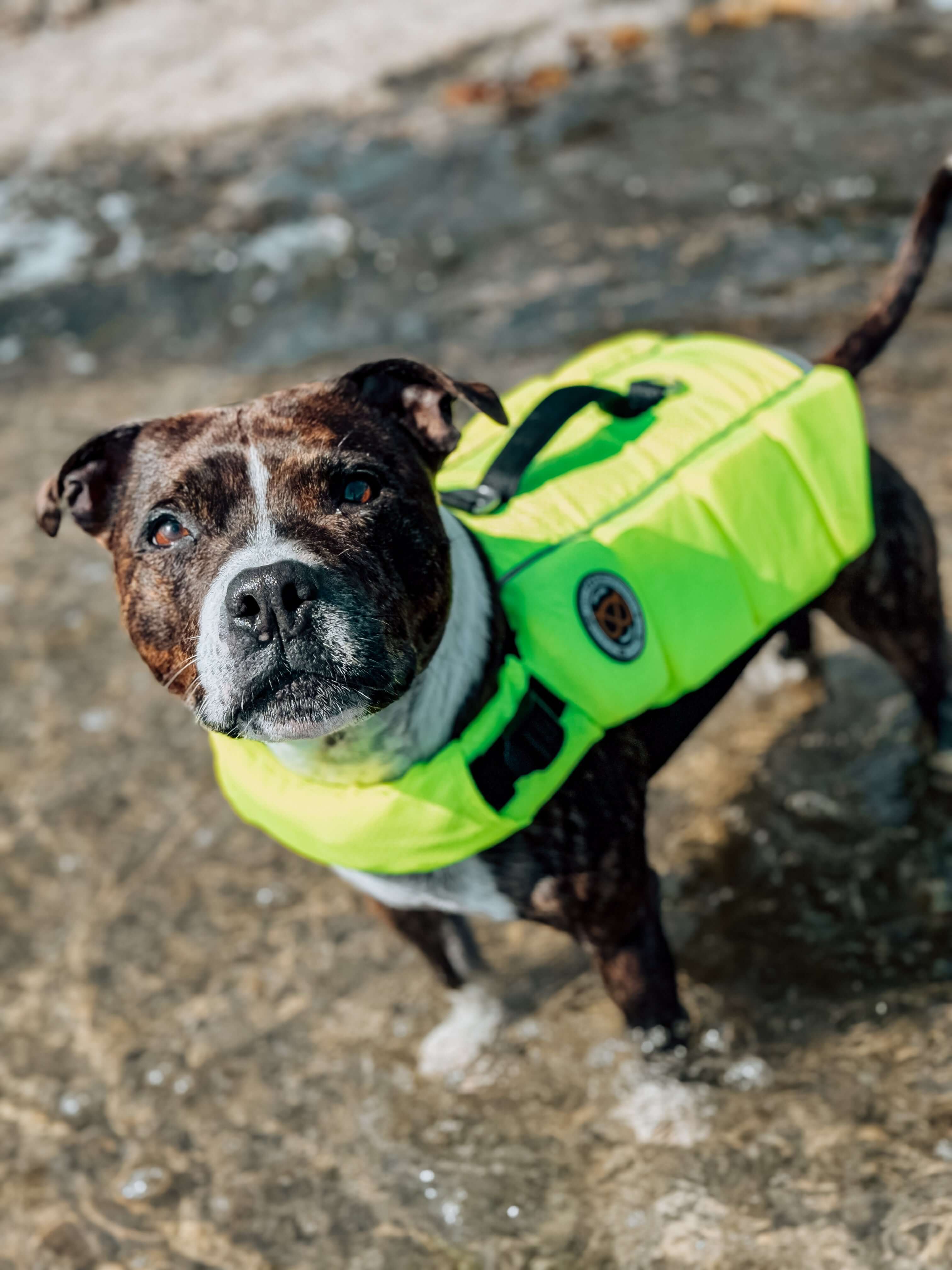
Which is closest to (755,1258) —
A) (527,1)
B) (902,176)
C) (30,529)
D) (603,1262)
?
(603,1262)

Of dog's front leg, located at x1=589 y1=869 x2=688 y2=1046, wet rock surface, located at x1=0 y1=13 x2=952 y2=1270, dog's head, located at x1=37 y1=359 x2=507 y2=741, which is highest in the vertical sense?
dog's head, located at x1=37 y1=359 x2=507 y2=741

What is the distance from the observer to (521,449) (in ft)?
11.0

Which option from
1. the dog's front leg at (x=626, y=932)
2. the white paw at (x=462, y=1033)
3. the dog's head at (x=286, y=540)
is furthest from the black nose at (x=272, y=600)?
the white paw at (x=462, y=1033)

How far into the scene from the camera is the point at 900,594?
Result: 371 cm

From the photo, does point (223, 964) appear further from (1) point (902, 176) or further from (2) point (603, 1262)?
(1) point (902, 176)

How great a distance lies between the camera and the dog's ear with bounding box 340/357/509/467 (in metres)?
3.00

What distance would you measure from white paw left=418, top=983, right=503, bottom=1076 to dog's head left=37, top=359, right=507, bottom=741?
1570 mm

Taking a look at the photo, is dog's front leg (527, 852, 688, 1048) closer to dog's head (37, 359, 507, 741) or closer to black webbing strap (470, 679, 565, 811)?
black webbing strap (470, 679, 565, 811)

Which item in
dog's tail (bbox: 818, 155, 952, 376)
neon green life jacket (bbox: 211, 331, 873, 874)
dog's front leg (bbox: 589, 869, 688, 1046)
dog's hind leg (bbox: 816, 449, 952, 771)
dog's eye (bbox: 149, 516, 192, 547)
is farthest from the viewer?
dog's tail (bbox: 818, 155, 952, 376)

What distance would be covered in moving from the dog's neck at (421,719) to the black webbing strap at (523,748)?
0.41 ft

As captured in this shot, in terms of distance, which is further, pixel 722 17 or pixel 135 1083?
pixel 722 17

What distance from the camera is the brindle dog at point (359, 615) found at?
2.58 m

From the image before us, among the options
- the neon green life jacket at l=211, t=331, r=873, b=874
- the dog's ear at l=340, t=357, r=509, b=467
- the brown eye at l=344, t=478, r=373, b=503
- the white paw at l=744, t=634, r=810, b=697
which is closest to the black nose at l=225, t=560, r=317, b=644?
the brown eye at l=344, t=478, r=373, b=503

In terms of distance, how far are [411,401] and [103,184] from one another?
8.00 meters
